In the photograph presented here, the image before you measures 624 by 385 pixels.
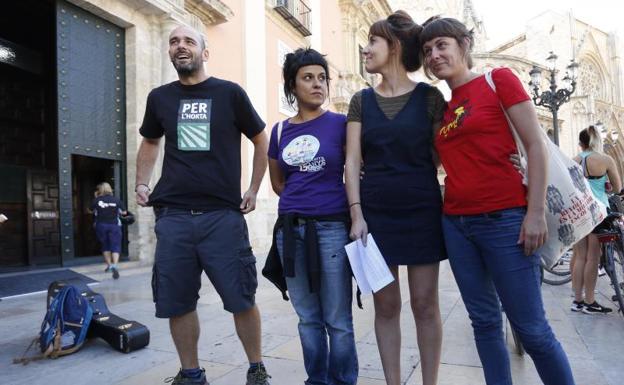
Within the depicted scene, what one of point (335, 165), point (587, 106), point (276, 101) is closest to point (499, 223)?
point (335, 165)

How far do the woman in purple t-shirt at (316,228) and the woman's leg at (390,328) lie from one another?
0.14 meters

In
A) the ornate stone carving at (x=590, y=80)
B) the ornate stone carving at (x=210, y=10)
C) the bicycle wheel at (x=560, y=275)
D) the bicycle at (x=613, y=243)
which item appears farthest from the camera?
the ornate stone carving at (x=590, y=80)

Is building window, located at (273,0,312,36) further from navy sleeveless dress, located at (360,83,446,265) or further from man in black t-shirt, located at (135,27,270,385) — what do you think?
navy sleeveless dress, located at (360,83,446,265)

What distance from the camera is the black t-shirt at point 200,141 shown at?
→ 2354 millimetres

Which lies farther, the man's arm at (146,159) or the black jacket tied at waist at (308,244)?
the man's arm at (146,159)

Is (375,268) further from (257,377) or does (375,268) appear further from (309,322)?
(257,377)

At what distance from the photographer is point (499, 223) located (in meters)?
1.82

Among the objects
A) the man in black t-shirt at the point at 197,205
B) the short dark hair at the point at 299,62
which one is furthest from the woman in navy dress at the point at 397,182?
the man in black t-shirt at the point at 197,205

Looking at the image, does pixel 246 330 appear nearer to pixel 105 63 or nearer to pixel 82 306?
pixel 82 306

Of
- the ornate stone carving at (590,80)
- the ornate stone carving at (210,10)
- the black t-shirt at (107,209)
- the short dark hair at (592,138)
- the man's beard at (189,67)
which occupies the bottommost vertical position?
the black t-shirt at (107,209)

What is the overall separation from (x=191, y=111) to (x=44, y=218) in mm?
9765

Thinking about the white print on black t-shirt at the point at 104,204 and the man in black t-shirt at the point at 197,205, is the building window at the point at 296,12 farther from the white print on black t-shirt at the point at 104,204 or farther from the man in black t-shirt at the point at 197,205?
the man in black t-shirt at the point at 197,205

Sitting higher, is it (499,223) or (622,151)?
(622,151)

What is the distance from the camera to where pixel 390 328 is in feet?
6.97
